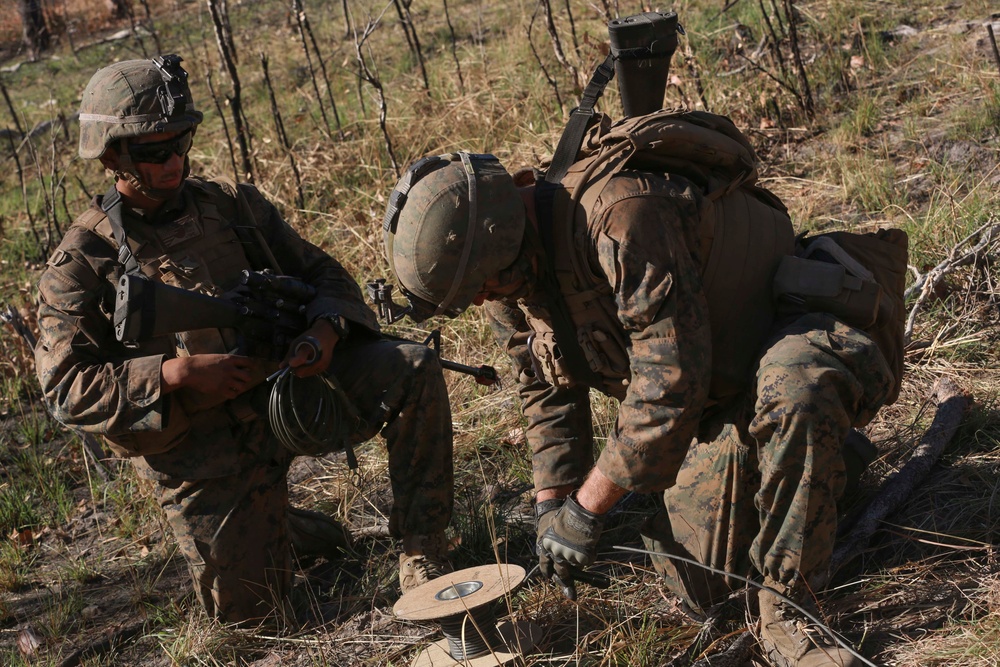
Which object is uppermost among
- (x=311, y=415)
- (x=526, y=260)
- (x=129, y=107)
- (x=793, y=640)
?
(x=129, y=107)

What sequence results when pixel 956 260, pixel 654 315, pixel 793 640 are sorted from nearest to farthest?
pixel 654 315 < pixel 793 640 < pixel 956 260

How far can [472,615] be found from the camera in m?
2.99

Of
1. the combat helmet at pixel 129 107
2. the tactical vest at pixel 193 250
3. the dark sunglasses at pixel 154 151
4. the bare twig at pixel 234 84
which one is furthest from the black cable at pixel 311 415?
the bare twig at pixel 234 84

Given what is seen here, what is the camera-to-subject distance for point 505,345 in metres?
3.82

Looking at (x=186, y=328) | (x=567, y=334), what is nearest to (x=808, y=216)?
(x=567, y=334)

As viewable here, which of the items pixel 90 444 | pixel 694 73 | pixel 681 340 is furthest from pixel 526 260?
→ pixel 694 73

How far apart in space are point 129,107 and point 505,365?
2.24 meters

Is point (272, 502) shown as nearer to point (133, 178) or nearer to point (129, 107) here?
point (133, 178)

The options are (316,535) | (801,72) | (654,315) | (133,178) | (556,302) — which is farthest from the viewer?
(801,72)

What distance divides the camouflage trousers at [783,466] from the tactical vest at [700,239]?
0.50ft

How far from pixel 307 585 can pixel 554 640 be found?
3.73 ft

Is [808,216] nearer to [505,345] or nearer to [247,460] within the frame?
Answer: [505,345]

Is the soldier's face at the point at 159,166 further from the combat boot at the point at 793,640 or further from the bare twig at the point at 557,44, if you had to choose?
the bare twig at the point at 557,44

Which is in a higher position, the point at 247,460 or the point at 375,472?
the point at 247,460
